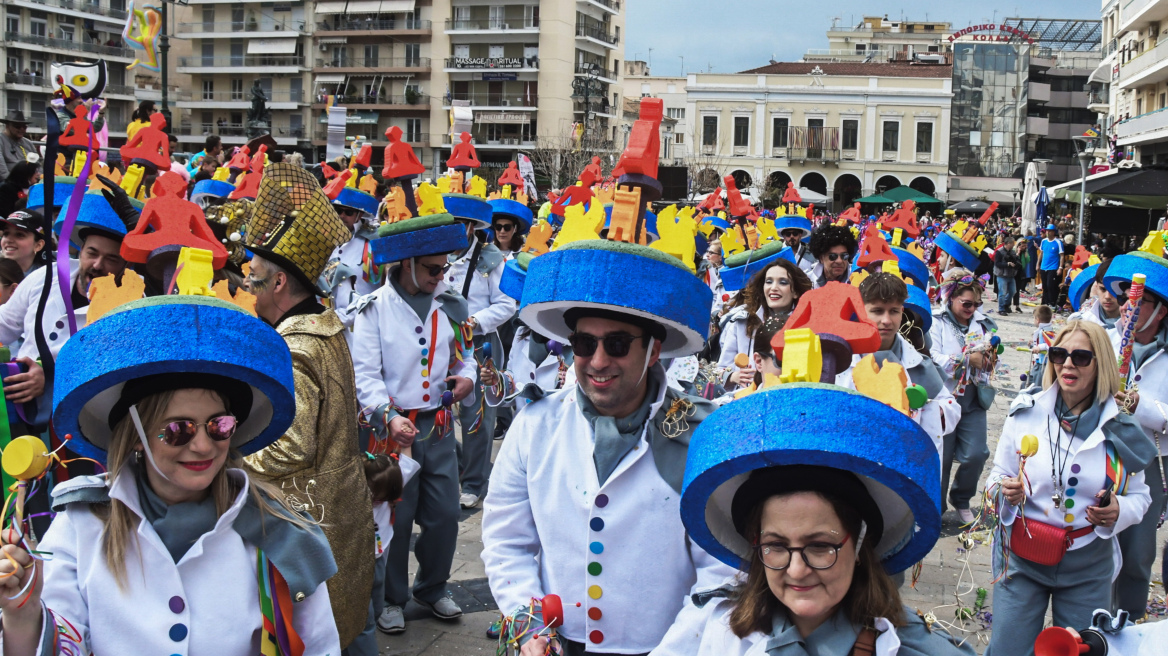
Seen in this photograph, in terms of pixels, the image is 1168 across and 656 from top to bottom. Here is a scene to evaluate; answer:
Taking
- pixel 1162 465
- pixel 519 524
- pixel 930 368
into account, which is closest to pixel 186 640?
pixel 519 524

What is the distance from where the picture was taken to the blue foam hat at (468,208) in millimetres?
8188

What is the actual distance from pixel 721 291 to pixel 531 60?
5674 cm

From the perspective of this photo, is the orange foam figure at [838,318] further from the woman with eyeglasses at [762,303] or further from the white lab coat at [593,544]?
the woman with eyeglasses at [762,303]

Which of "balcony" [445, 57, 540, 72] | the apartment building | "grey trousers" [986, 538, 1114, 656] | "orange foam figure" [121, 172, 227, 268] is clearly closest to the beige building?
"balcony" [445, 57, 540, 72]

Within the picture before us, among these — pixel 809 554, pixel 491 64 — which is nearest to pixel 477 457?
pixel 809 554

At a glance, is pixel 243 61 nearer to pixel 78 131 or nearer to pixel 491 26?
pixel 491 26

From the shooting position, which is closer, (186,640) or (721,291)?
(186,640)

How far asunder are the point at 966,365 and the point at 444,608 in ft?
13.3

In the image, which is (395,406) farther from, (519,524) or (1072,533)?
(1072,533)

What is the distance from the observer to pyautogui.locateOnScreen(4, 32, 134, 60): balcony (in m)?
62.0

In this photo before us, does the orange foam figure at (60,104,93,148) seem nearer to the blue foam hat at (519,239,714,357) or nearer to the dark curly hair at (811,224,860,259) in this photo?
the blue foam hat at (519,239,714,357)

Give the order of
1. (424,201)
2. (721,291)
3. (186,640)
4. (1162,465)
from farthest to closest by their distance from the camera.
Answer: (721,291)
(424,201)
(1162,465)
(186,640)

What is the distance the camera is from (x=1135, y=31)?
138 feet

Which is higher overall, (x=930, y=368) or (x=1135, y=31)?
(x=1135, y=31)
